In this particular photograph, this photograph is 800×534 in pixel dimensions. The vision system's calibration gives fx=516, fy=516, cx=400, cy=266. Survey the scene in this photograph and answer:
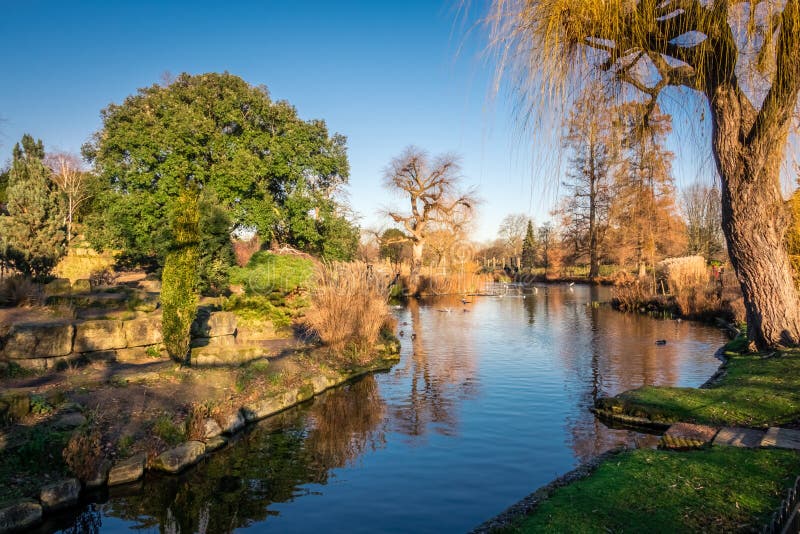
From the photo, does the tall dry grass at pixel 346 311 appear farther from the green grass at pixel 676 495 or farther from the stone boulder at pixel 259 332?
the green grass at pixel 676 495

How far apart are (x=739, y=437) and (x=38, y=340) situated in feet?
36.3

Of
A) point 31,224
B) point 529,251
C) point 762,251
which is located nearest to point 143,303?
point 31,224

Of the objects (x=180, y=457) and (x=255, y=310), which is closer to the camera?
(x=180, y=457)

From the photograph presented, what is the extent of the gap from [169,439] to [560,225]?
39894 millimetres

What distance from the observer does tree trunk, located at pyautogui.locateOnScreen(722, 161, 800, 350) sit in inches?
304

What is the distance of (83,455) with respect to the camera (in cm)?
628

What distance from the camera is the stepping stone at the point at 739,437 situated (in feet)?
19.4

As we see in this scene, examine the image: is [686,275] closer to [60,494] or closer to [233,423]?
[233,423]

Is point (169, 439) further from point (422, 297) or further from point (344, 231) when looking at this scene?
point (422, 297)

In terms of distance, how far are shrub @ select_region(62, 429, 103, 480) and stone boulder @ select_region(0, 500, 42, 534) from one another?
A: 2.24ft

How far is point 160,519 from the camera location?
5727mm

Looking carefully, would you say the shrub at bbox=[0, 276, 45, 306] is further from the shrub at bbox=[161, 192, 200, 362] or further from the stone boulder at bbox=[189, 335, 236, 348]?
the shrub at bbox=[161, 192, 200, 362]

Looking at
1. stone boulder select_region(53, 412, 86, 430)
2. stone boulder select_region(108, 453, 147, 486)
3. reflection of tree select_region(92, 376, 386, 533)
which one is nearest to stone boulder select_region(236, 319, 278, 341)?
reflection of tree select_region(92, 376, 386, 533)

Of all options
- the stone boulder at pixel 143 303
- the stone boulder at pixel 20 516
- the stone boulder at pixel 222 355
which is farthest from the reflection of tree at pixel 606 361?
the stone boulder at pixel 143 303
